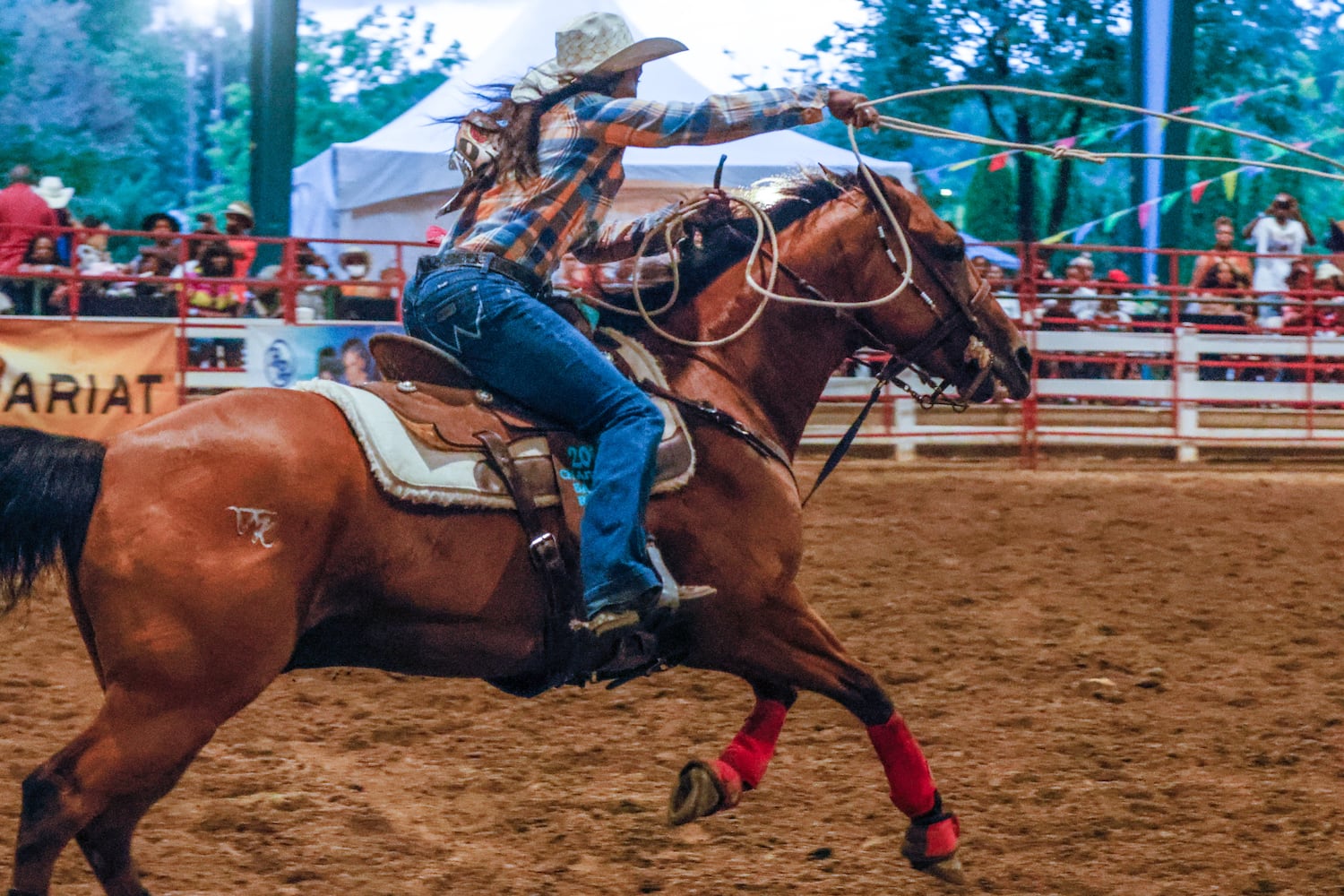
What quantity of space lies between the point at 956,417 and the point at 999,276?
1166 mm

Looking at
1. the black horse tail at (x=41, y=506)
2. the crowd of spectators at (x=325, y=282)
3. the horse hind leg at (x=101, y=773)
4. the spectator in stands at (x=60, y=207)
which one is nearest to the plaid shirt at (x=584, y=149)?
the black horse tail at (x=41, y=506)

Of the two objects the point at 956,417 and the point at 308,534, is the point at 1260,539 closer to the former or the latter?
the point at 956,417

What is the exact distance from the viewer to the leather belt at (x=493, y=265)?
11.9 feet

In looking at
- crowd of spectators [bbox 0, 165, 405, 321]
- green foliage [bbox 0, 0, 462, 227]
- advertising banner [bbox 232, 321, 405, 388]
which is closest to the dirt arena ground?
advertising banner [bbox 232, 321, 405, 388]

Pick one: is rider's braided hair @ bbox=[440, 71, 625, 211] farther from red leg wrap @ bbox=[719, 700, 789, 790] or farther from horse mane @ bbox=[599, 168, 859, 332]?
red leg wrap @ bbox=[719, 700, 789, 790]

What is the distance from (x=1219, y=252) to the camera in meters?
12.9

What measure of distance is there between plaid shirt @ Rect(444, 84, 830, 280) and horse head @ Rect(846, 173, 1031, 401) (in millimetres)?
481

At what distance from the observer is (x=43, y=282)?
32.2 ft

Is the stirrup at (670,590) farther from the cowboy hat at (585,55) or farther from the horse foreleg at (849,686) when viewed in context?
the cowboy hat at (585,55)

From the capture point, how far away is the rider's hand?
3.79 m

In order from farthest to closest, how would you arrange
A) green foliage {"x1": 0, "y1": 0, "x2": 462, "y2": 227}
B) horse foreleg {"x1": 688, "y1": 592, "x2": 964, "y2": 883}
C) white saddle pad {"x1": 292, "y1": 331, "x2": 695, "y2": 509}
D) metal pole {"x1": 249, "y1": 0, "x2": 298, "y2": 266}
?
green foliage {"x1": 0, "y1": 0, "x2": 462, "y2": 227}, metal pole {"x1": 249, "y1": 0, "x2": 298, "y2": 266}, horse foreleg {"x1": 688, "y1": 592, "x2": 964, "y2": 883}, white saddle pad {"x1": 292, "y1": 331, "x2": 695, "y2": 509}

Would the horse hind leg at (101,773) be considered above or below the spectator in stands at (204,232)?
below

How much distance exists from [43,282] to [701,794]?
746cm

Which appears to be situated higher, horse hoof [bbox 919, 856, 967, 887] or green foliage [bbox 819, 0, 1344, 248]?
green foliage [bbox 819, 0, 1344, 248]
